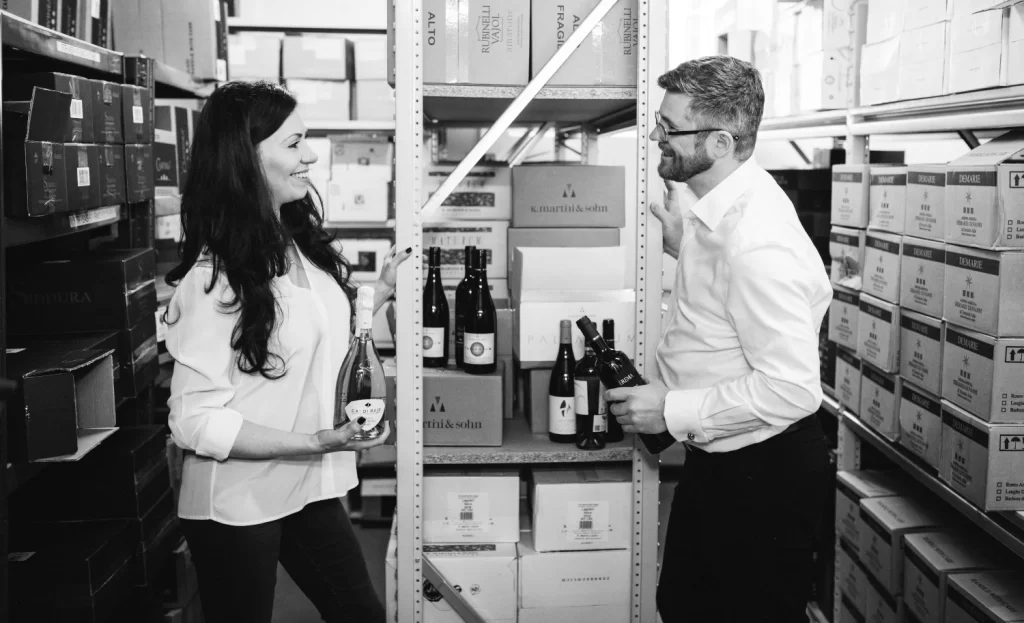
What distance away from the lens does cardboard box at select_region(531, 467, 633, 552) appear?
2383 mm

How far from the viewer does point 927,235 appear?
235 cm

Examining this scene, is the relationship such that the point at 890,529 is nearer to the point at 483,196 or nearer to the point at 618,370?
the point at 618,370

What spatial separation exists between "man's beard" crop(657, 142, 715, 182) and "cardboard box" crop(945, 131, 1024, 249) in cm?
64

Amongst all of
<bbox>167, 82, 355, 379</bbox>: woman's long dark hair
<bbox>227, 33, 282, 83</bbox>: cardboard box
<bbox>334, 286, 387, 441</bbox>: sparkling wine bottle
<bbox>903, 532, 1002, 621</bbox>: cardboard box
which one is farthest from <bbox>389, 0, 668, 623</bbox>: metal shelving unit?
<bbox>227, 33, 282, 83</bbox>: cardboard box

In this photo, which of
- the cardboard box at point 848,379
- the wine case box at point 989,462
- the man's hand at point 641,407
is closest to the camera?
the man's hand at point 641,407

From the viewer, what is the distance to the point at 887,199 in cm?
259

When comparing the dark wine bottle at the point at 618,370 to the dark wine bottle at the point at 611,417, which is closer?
the dark wine bottle at the point at 618,370

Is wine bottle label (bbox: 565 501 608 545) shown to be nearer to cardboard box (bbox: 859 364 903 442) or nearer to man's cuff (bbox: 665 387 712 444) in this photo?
man's cuff (bbox: 665 387 712 444)

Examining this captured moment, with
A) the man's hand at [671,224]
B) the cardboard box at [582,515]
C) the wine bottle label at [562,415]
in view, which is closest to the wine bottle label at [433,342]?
the wine bottle label at [562,415]

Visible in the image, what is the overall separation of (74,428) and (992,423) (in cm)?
197

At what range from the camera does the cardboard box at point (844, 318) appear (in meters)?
2.83

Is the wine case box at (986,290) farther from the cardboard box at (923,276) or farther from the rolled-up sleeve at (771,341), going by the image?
the rolled-up sleeve at (771,341)

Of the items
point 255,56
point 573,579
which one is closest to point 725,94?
point 573,579

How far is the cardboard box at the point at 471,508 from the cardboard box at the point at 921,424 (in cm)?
109
